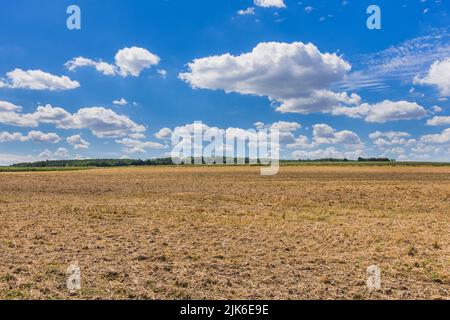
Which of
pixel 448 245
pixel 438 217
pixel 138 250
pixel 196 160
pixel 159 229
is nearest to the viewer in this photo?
pixel 138 250

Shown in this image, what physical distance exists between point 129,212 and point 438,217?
16.2 metres

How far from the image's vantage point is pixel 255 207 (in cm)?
2142

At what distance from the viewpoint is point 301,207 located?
70.0ft

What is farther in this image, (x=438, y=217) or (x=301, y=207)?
(x=301, y=207)

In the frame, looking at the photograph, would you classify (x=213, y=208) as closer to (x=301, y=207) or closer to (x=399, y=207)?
(x=301, y=207)
